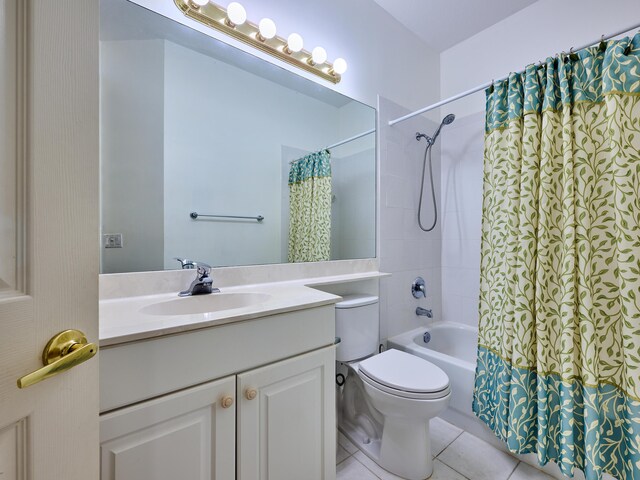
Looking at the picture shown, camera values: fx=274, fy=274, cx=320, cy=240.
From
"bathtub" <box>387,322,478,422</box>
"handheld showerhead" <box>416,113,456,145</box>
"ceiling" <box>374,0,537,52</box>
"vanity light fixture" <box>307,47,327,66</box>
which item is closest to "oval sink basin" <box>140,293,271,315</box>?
"bathtub" <box>387,322,478,422</box>

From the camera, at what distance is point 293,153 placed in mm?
1541

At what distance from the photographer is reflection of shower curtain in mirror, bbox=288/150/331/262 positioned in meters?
1.54

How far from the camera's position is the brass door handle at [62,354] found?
1.26 feet

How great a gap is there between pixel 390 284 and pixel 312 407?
1.10m

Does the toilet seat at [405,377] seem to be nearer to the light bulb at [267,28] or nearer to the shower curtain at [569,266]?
the shower curtain at [569,266]

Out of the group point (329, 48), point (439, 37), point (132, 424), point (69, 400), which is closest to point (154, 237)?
point (132, 424)

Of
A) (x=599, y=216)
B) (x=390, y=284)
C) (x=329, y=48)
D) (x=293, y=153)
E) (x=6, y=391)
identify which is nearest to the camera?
(x=6, y=391)

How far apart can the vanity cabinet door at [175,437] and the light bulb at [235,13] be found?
1.47 metres

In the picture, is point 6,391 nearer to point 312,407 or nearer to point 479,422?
point 312,407

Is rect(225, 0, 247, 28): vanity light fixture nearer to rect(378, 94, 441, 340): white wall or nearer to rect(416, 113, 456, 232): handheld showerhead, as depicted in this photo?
rect(378, 94, 441, 340): white wall

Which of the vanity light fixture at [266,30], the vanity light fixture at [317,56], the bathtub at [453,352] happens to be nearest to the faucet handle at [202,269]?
the vanity light fixture at [266,30]

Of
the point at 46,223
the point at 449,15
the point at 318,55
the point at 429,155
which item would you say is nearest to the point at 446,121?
the point at 429,155

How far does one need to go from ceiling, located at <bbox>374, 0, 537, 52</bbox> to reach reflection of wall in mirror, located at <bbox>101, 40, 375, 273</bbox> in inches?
43.3

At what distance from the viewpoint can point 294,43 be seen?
1.43 meters
